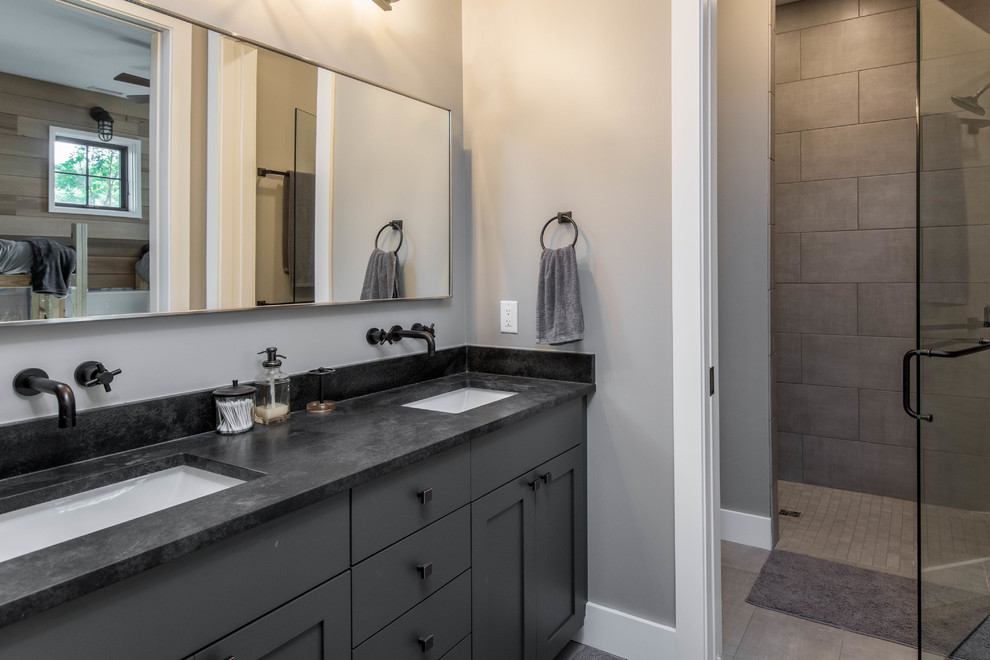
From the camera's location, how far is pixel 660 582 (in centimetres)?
193

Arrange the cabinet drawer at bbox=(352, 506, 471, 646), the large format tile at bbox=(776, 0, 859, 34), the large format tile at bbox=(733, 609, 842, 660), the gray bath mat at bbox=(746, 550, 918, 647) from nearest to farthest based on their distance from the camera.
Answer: the cabinet drawer at bbox=(352, 506, 471, 646) → the large format tile at bbox=(733, 609, 842, 660) → the gray bath mat at bbox=(746, 550, 918, 647) → the large format tile at bbox=(776, 0, 859, 34)

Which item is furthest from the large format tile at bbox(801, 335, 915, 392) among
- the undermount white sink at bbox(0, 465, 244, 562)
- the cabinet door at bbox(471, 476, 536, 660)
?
the undermount white sink at bbox(0, 465, 244, 562)

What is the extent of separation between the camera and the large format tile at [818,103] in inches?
130

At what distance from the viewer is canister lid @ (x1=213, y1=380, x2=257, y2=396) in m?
1.42

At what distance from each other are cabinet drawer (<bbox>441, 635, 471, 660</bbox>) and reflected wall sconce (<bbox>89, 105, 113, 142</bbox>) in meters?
1.33

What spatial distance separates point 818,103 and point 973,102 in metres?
1.95

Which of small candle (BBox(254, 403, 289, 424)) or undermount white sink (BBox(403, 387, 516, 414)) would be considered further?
undermount white sink (BBox(403, 387, 516, 414))

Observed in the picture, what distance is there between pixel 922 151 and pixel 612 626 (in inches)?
67.3

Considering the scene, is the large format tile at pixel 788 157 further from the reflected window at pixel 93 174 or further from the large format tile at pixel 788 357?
the reflected window at pixel 93 174

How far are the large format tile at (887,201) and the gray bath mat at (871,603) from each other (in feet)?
5.88

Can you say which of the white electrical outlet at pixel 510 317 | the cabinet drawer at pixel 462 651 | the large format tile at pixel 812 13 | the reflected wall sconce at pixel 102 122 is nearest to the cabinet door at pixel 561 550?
the cabinet drawer at pixel 462 651

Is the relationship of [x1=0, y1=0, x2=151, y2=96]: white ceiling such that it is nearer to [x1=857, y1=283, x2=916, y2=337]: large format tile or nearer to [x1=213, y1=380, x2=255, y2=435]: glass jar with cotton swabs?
[x1=213, y1=380, x2=255, y2=435]: glass jar with cotton swabs

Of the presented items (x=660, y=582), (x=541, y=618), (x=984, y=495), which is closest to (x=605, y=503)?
(x=660, y=582)

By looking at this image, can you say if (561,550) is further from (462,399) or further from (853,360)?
(853,360)
